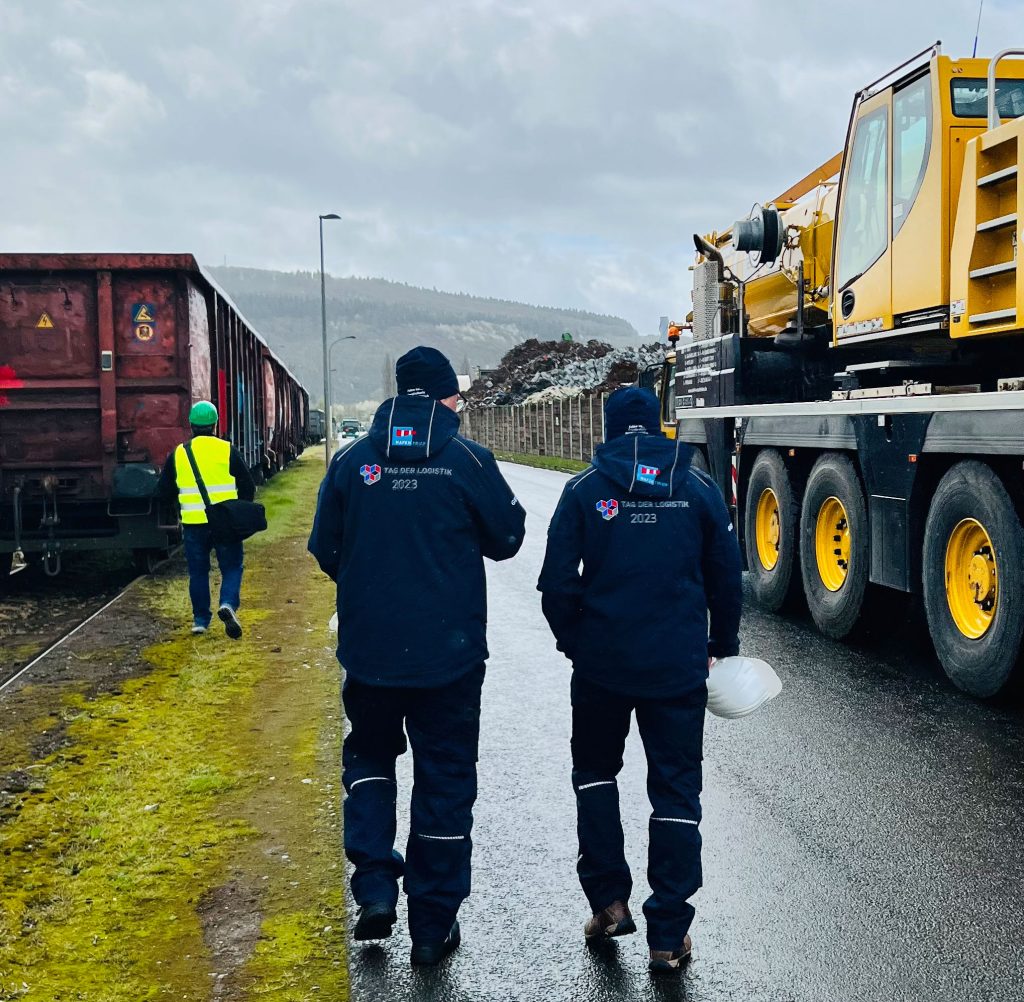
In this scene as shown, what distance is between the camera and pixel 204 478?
941 centimetres

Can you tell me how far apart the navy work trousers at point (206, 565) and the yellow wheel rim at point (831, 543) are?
4.24m

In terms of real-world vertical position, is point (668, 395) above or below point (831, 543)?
above

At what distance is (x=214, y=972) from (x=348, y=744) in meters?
0.81

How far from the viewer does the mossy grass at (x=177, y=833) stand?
4.00 meters

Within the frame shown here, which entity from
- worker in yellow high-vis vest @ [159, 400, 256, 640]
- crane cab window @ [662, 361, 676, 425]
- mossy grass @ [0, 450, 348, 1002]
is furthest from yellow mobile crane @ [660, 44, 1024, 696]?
worker in yellow high-vis vest @ [159, 400, 256, 640]

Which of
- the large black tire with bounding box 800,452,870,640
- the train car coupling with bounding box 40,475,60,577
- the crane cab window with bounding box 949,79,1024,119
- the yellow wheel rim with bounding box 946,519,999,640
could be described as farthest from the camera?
the train car coupling with bounding box 40,475,60,577

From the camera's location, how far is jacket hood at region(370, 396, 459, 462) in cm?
416

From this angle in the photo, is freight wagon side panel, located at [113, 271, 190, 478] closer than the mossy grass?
No

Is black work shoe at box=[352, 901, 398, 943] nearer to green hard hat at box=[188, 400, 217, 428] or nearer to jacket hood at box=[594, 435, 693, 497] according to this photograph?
jacket hood at box=[594, 435, 693, 497]

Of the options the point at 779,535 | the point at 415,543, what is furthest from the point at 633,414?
Answer: the point at 779,535

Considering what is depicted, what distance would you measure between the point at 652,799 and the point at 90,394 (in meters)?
9.33

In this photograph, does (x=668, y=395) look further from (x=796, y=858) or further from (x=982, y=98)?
(x=796, y=858)

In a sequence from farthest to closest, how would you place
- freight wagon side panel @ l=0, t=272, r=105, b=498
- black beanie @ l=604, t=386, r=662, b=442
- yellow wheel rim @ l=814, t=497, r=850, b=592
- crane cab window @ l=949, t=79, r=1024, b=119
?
freight wagon side panel @ l=0, t=272, r=105, b=498 < yellow wheel rim @ l=814, t=497, r=850, b=592 < crane cab window @ l=949, t=79, r=1024, b=119 < black beanie @ l=604, t=386, r=662, b=442

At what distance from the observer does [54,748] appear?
651 centimetres
